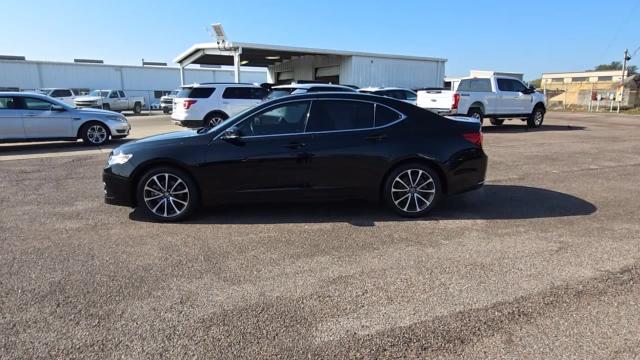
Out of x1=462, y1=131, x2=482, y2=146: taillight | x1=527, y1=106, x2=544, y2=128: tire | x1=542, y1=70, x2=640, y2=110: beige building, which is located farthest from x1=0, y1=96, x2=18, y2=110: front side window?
x1=542, y1=70, x2=640, y2=110: beige building

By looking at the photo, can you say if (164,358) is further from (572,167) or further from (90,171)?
(572,167)

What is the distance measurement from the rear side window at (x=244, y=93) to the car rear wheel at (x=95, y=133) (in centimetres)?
412

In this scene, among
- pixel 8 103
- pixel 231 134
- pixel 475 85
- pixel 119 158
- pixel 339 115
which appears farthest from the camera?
pixel 475 85

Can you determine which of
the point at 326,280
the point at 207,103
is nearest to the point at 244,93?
the point at 207,103

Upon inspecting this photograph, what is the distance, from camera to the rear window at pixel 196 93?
623 inches

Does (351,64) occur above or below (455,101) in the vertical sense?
above

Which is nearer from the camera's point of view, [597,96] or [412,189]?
[412,189]

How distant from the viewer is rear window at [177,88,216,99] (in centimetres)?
1584

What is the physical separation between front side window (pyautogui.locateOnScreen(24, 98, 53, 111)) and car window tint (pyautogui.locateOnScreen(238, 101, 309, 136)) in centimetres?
1012

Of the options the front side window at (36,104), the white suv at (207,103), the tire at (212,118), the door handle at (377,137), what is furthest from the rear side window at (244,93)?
the door handle at (377,137)

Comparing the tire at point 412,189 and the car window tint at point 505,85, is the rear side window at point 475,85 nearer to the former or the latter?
the car window tint at point 505,85

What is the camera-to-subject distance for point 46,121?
42.6 feet

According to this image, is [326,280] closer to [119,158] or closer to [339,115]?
[339,115]

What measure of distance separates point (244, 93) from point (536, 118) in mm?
11836
